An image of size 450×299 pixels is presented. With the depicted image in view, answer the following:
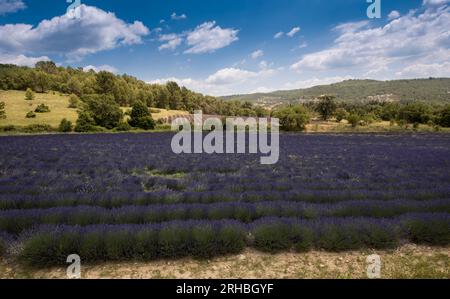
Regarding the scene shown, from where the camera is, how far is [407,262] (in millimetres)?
4113

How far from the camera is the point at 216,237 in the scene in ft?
14.0

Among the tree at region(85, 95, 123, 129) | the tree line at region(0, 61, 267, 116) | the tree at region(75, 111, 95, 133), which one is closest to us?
the tree at region(75, 111, 95, 133)

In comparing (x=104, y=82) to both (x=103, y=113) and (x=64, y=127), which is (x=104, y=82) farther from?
(x=64, y=127)

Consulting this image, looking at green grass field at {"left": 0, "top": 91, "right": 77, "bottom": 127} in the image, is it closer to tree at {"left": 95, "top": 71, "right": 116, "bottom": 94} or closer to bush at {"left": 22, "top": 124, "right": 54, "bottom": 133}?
bush at {"left": 22, "top": 124, "right": 54, "bottom": 133}

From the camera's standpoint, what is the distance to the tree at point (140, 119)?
4303cm

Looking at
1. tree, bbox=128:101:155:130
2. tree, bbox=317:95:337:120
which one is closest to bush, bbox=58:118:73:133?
tree, bbox=128:101:155:130

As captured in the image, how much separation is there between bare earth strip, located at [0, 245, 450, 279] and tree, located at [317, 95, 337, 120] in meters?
70.8

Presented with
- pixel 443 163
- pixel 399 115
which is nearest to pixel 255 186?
pixel 443 163

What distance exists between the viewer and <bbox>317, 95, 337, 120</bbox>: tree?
7047 cm

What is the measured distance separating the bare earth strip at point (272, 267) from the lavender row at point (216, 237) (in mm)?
142

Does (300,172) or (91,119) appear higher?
(91,119)

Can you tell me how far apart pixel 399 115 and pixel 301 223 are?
70938mm

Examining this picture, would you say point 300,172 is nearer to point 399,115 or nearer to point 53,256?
point 53,256

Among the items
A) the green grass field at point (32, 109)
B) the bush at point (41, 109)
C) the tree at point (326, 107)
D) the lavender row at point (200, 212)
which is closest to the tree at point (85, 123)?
the green grass field at point (32, 109)
